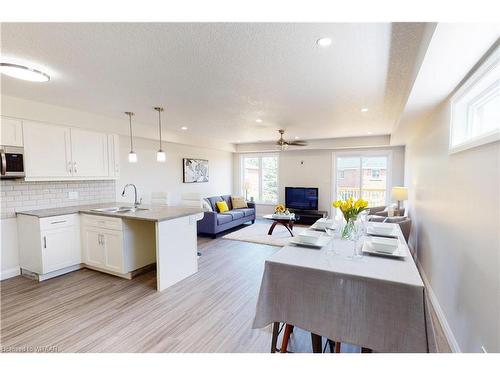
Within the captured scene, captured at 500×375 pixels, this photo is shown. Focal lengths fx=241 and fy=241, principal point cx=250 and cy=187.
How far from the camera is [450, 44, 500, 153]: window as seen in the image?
1563 millimetres

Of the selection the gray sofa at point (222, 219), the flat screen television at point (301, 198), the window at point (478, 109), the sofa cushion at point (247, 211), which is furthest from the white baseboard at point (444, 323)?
the sofa cushion at point (247, 211)

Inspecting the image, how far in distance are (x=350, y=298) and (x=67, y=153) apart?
4123mm

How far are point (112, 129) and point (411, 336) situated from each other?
15.6ft

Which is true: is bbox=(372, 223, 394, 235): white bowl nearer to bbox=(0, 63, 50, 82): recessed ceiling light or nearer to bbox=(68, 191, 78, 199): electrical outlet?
bbox=(0, 63, 50, 82): recessed ceiling light

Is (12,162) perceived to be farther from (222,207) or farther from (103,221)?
(222,207)

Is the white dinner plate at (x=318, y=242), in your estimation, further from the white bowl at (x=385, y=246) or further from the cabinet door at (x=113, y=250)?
the cabinet door at (x=113, y=250)

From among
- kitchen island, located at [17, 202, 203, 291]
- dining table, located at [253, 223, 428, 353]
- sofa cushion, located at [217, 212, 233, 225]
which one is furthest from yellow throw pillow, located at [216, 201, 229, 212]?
dining table, located at [253, 223, 428, 353]

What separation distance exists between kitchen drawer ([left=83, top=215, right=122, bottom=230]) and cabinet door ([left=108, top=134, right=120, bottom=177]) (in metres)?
1.00

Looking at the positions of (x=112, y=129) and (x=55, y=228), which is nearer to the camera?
(x=55, y=228)

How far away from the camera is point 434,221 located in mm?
2859

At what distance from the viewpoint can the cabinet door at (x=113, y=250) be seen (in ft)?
10.5
